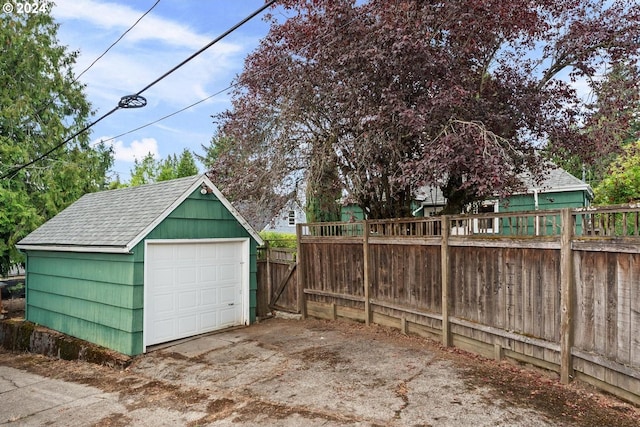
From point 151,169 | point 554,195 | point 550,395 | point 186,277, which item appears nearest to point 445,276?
point 550,395

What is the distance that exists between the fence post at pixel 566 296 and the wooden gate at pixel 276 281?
18.6 ft

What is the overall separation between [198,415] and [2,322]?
8769mm

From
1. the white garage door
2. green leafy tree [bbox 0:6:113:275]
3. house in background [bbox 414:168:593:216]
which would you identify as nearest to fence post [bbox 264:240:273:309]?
the white garage door

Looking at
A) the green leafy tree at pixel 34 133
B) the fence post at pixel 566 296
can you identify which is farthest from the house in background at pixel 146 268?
the fence post at pixel 566 296

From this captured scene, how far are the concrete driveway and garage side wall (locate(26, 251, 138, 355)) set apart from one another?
2.17 ft

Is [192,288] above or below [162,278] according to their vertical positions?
below

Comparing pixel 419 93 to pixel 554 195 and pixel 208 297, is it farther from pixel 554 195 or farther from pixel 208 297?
pixel 554 195

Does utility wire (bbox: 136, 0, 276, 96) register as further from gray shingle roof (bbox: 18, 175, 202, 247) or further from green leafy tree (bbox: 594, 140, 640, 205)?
green leafy tree (bbox: 594, 140, 640, 205)

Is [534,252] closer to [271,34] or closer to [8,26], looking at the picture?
[271,34]

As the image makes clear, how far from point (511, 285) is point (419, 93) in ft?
11.0

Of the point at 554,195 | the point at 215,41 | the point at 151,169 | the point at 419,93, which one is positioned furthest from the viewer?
the point at 151,169

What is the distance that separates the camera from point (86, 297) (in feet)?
27.0

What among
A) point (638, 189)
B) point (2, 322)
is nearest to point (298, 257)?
point (2, 322)

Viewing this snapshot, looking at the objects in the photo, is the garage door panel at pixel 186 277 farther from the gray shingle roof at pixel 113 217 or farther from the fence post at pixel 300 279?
the fence post at pixel 300 279
